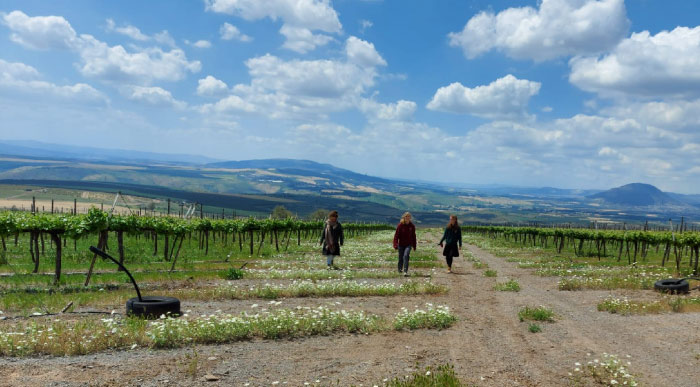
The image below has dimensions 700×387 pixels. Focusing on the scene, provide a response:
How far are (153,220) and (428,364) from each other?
22866 millimetres

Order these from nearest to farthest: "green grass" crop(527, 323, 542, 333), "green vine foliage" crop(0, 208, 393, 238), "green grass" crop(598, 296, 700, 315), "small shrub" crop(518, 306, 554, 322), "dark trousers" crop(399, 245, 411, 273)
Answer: "green grass" crop(527, 323, 542, 333)
"small shrub" crop(518, 306, 554, 322)
"green grass" crop(598, 296, 700, 315)
"green vine foliage" crop(0, 208, 393, 238)
"dark trousers" crop(399, 245, 411, 273)

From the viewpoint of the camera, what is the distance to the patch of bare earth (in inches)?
309

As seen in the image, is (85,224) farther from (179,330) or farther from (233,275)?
(179,330)

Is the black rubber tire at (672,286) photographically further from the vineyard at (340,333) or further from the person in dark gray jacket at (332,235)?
the person in dark gray jacket at (332,235)

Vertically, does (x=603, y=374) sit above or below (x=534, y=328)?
above

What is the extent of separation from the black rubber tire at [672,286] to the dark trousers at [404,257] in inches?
370

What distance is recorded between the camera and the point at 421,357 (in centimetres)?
915

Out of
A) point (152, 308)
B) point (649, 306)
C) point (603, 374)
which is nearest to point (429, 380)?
point (603, 374)

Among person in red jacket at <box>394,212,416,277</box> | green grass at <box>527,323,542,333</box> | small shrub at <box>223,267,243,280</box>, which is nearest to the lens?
green grass at <box>527,323,542,333</box>

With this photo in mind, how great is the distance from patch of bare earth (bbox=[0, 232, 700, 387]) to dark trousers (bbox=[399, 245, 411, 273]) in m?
7.81

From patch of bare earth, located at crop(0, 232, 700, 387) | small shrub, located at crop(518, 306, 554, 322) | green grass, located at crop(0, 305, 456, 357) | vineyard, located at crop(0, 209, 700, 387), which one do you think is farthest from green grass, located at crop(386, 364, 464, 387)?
small shrub, located at crop(518, 306, 554, 322)

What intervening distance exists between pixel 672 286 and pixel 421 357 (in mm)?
12602

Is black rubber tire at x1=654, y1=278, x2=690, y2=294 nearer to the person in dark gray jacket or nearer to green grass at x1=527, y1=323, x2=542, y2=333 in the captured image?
green grass at x1=527, y1=323, x2=542, y2=333

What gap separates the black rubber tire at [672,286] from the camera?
16.8 meters
